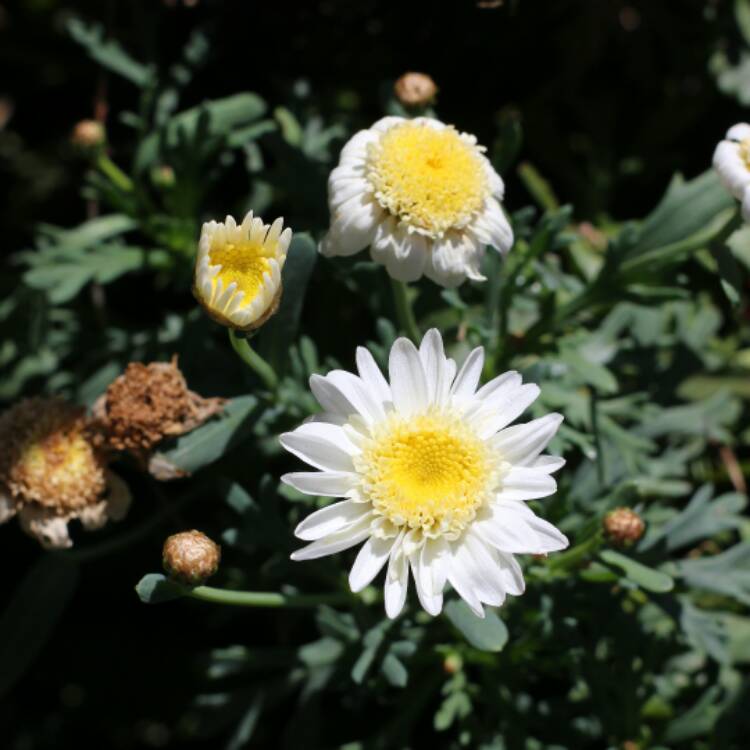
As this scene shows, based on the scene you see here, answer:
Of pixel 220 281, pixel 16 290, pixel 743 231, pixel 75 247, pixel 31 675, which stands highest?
pixel 220 281

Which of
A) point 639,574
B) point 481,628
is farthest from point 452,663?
point 639,574

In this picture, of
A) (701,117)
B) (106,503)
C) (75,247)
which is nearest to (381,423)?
(106,503)

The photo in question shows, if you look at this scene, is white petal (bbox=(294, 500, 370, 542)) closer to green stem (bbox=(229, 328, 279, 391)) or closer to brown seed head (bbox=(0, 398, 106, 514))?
green stem (bbox=(229, 328, 279, 391))

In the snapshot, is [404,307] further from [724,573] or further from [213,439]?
[724,573]

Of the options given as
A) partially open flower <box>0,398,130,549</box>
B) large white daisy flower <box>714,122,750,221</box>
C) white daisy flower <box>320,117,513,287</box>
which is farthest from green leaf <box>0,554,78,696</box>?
large white daisy flower <box>714,122,750,221</box>

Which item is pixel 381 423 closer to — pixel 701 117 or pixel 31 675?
pixel 31 675

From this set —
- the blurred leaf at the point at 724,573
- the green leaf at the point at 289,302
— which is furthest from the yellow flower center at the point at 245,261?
the blurred leaf at the point at 724,573
